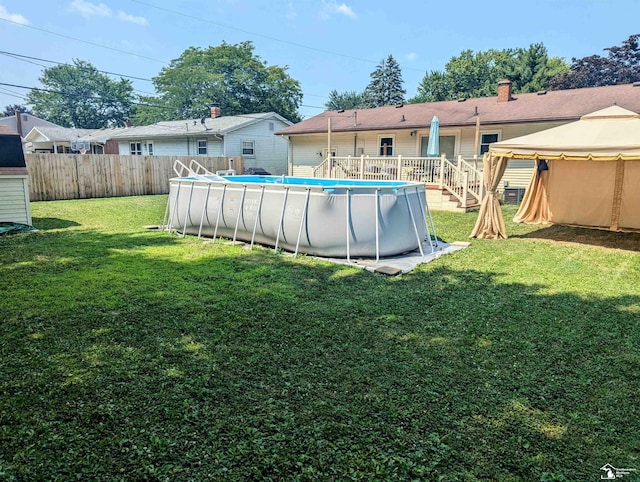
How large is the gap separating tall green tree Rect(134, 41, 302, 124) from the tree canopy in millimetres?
14410

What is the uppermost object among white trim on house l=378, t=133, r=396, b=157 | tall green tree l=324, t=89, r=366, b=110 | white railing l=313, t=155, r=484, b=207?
tall green tree l=324, t=89, r=366, b=110

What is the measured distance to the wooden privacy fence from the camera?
1551cm

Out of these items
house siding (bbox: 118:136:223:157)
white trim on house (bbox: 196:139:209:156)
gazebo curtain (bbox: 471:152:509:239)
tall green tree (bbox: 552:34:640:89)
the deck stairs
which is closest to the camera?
gazebo curtain (bbox: 471:152:509:239)

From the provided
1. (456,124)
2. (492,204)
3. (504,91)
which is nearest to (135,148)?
(456,124)

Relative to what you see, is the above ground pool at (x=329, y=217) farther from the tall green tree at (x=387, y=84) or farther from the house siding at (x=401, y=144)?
the tall green tree at (x=387, y=84)

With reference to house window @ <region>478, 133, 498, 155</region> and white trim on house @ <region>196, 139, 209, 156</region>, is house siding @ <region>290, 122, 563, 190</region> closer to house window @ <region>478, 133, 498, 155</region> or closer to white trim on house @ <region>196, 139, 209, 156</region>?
house window @ <region>478, 133, 498, 155</region>

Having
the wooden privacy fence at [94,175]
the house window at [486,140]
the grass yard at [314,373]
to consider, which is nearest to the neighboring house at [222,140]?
the wooden privacy fence at [94,175]

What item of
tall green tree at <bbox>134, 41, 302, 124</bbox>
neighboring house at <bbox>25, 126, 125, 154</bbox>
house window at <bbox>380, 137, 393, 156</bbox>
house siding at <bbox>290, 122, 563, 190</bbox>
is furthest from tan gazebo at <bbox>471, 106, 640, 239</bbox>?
tall green tree at <bbox>134, 41, 302, 124</bbox>

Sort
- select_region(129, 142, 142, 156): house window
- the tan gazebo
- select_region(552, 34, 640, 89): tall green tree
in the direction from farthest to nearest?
select_region(552, 34, 640, 89): tall green tree → select_region(129, 142, 142, 156): house window → the tan gazebo

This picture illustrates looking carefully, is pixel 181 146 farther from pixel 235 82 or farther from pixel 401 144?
pixel 235 82

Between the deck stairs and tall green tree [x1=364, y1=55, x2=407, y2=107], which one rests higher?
tall green tree [x1=364, y1=55, x2=407, y2=107]

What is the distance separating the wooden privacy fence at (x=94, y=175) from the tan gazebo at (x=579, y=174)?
14.3 metres

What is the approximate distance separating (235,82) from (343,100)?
89.0 ft

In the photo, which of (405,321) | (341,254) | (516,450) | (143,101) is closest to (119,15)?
(143,101)
